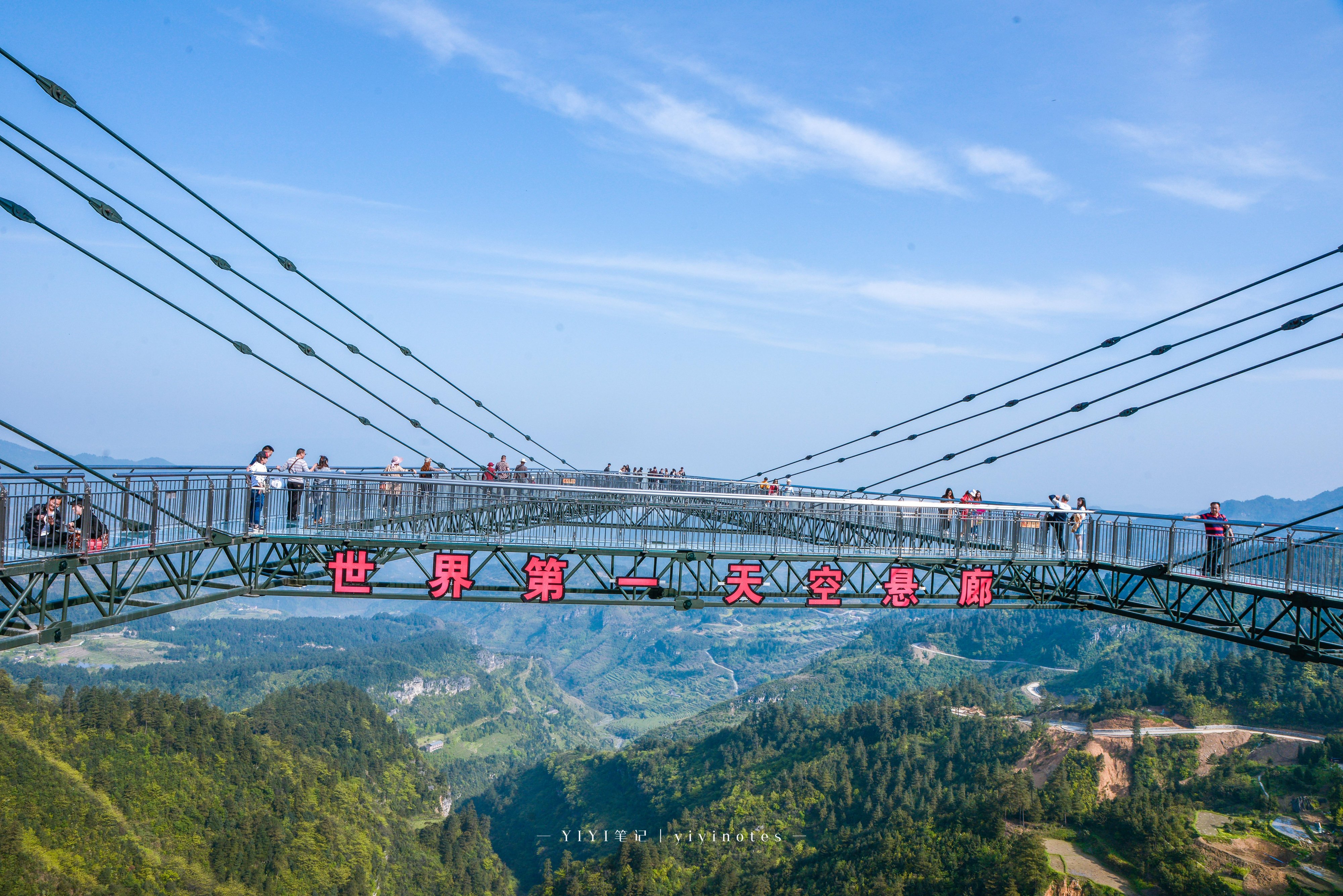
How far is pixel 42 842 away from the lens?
7381 cm

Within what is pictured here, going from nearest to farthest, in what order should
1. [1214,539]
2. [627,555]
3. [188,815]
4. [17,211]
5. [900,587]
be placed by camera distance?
[17,211], [1214,539], [627,555], [900,587], [188,815]

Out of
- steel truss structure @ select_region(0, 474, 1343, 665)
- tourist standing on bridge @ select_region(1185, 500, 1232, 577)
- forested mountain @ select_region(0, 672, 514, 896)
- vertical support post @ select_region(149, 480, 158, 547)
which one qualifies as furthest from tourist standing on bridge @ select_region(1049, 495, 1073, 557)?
forested mountain @ select_region(0, 672, 514, 896)

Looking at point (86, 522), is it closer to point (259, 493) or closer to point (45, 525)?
point (45, 525)

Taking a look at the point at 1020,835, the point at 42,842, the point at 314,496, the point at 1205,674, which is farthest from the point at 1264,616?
the point at 42,842

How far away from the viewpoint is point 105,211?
55.8 feet

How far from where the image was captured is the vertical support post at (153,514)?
17781mm

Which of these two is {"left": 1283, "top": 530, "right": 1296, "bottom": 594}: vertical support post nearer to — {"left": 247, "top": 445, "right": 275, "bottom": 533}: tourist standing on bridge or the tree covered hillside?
{"left": 247, "top": 445, "right": 275, "bottom": 533}: tourist standing on bridge

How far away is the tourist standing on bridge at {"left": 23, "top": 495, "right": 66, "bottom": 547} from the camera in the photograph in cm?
1522

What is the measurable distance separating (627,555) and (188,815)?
94.5 metres

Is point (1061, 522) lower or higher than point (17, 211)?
lower

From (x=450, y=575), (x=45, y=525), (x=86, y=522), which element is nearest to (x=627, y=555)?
(x=450, y=575)

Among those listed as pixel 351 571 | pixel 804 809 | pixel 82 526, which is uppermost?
pixel 82 526

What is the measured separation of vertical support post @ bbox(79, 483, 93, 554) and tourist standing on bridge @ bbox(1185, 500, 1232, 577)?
23.1 metres

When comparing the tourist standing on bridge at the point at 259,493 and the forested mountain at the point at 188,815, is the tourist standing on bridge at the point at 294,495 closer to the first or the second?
the tourist standing on bridge at the point at 259,493
